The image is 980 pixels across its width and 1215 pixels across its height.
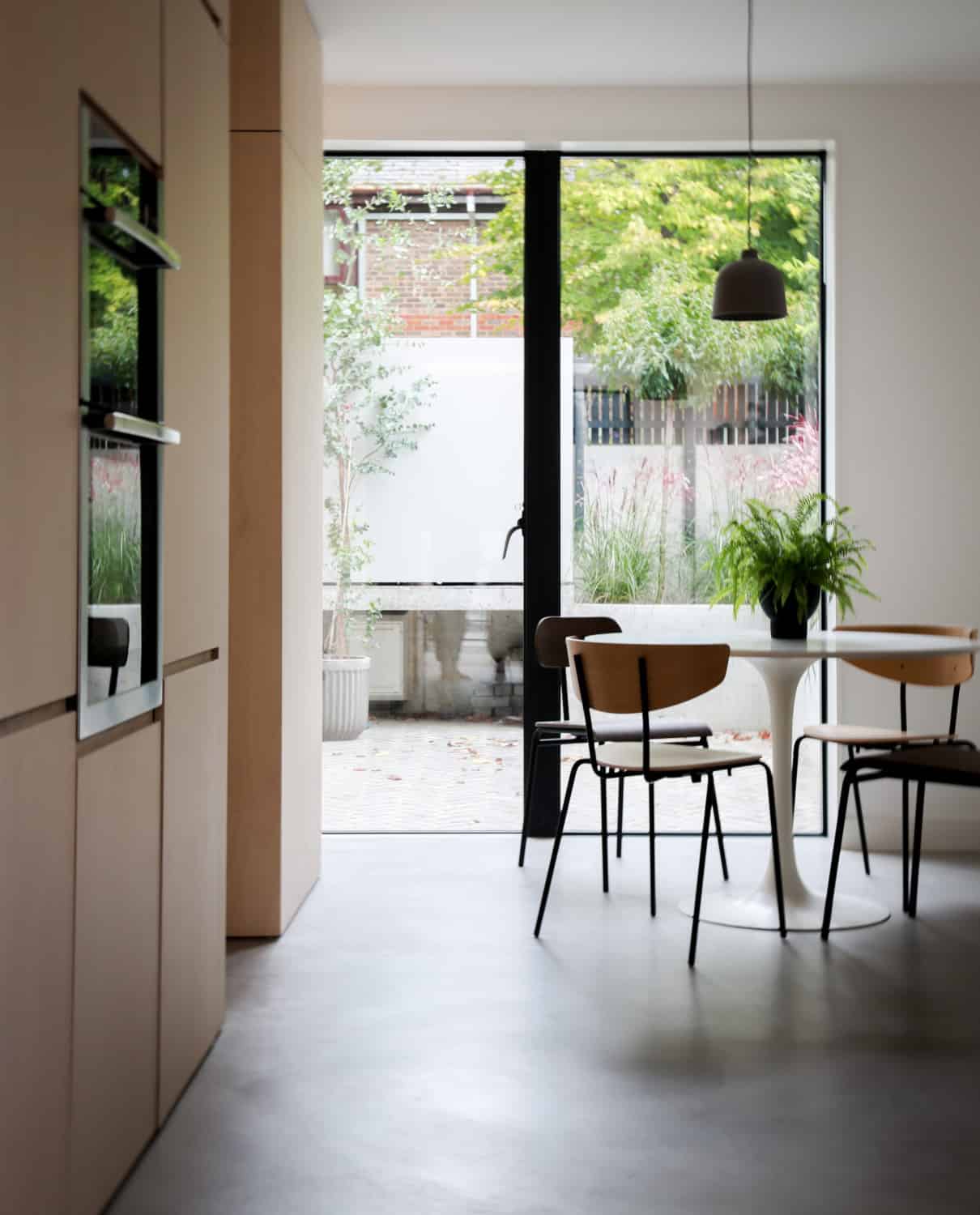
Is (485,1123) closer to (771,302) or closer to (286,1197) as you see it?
(286,1197)

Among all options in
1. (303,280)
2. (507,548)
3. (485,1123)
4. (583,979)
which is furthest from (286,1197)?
(507,548)

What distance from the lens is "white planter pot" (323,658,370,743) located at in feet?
19.1

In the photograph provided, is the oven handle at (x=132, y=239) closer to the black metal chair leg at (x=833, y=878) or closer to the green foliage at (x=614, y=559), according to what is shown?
the black metal chair leg at (x=833, y=878)

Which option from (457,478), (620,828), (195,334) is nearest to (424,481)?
(457,478)

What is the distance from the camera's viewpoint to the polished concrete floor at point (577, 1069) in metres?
2.47

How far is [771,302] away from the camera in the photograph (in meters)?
4.59

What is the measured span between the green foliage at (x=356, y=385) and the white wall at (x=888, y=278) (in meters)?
0.29

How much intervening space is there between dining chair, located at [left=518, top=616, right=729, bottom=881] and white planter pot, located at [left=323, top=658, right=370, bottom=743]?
2.48 ft

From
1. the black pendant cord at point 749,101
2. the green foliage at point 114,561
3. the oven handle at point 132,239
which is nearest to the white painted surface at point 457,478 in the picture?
the black pendant cord at point 749,101

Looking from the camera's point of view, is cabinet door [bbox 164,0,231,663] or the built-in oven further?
cabinet door [bbox 164,0,231,663]

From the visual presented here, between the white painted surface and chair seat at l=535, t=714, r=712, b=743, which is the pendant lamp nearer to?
the white painted surface

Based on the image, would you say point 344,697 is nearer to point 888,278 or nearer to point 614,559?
point 614,559

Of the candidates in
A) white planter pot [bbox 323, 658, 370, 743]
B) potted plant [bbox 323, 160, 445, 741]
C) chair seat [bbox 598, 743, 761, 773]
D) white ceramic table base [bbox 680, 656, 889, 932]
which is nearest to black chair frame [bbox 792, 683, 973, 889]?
white ceramic table base [bbox 680, 656, 889, 932]

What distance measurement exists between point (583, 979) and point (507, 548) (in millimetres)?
2481
